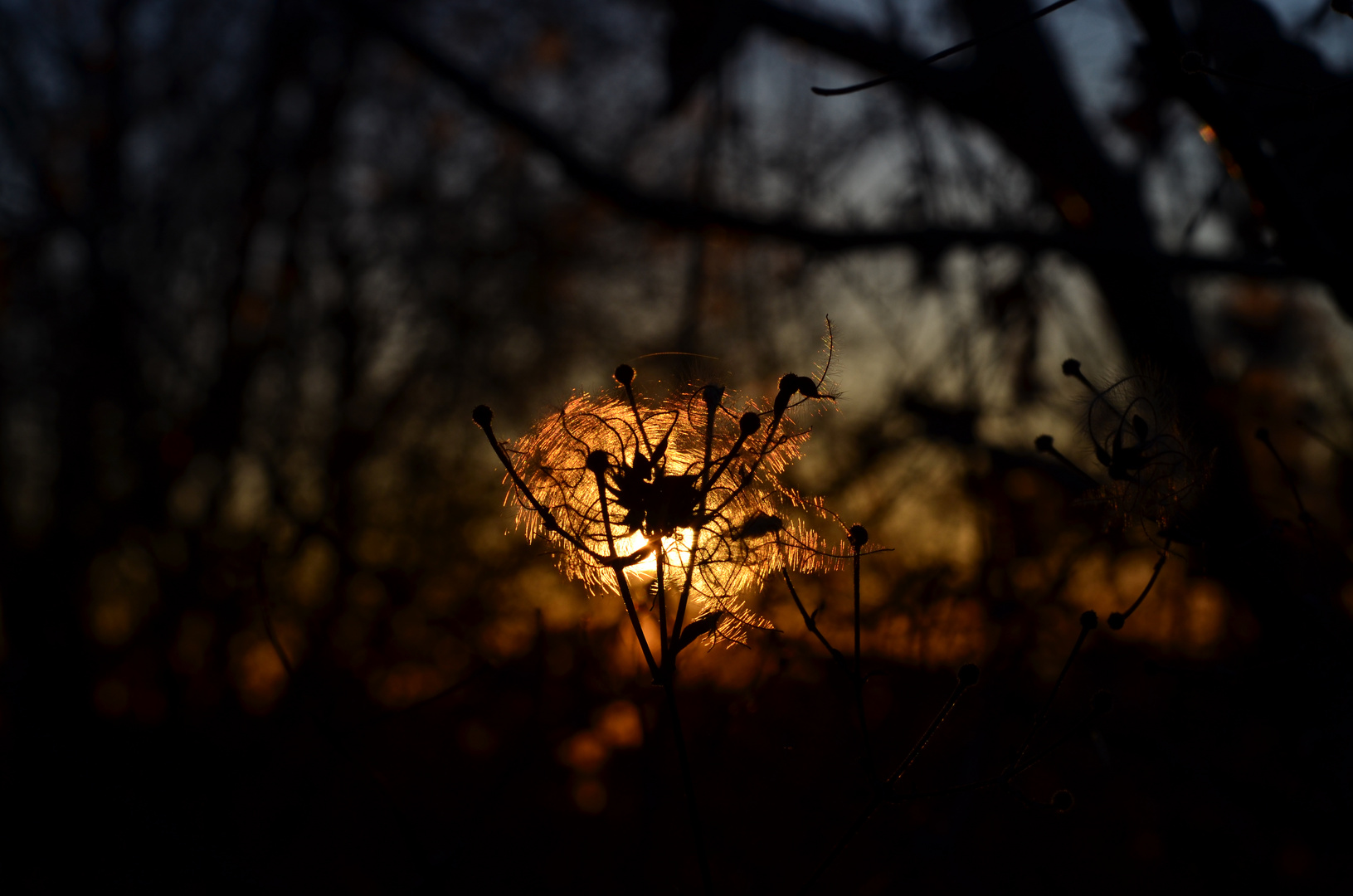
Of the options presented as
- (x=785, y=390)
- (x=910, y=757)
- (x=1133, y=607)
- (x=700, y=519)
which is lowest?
(x=910, y=757)

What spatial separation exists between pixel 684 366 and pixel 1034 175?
411cm

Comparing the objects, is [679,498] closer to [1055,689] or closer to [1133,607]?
[1055,689]

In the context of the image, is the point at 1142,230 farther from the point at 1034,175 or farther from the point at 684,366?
the point at 684,366

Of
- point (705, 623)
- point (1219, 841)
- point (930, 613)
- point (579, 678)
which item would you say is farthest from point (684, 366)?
point (1219, 841)

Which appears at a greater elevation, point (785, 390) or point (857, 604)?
point (785, 390)

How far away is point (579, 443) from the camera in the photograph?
188 centimetres

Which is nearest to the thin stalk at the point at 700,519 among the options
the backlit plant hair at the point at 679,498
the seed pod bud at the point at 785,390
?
the backlit plant hair at the point at 679,498

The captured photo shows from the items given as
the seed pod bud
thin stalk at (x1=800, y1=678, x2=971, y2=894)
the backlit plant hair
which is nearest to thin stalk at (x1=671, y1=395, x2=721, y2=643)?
the backlit plant hair

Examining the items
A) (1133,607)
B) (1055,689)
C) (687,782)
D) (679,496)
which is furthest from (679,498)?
(1133,607)

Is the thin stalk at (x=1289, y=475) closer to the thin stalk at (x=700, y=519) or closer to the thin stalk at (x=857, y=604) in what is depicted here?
the thin stalk at (x=857, y=604)

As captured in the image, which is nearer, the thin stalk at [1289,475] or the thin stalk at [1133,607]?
the thin stalk at [1133,607]

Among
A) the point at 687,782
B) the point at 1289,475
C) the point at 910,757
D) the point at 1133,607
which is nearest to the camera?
the point at 687,782

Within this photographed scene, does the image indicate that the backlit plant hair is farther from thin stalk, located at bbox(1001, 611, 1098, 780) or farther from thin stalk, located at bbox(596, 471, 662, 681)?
thin stalk, located at bbox(1001, 611, 1098, 780)

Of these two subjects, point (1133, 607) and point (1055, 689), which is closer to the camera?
point (1055, 689)
